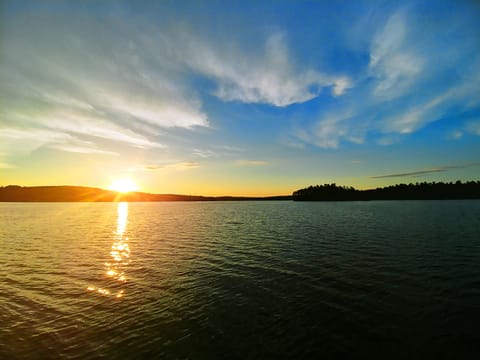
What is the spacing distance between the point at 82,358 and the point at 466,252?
4374cm

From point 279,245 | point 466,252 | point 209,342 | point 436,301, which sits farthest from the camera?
point 279,245

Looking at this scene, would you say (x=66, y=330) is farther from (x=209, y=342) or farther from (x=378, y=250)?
(x=378, y=250)

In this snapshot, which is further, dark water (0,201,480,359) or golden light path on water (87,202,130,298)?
golden light path on water (87,202,130,298)

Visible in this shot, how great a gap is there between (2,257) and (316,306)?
43.3 meters

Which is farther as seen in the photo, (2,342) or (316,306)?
(316,306)

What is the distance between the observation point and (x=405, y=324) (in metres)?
15.2

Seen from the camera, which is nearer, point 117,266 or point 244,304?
point 244,304

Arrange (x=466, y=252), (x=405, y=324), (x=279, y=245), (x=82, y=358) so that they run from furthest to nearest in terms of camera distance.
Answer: (x=279, y=245) < (x=466, y=252) < (x=405, y=324) < (x=82, y=358)

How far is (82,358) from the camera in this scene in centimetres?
1266

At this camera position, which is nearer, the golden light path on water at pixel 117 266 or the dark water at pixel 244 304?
the dark water at pixel 244 304

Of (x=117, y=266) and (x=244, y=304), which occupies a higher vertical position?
(x=244, y=304)

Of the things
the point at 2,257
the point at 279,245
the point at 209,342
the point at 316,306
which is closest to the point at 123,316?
the point at 209,342

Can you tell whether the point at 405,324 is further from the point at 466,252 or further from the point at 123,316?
the point at 466,252

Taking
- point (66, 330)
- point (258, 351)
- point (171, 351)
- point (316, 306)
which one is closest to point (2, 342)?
point (66, 330)
